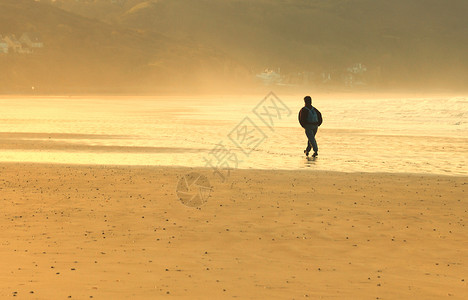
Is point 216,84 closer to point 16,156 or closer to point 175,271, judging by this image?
point 16,156

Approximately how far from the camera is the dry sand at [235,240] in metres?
8.04

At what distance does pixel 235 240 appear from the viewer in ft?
34.0

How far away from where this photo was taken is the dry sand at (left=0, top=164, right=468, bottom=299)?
8.04 metres

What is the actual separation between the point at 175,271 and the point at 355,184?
322 inches

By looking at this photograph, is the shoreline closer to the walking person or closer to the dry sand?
the dry sand

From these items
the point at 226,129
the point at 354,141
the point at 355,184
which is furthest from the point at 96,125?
the point at 355,184

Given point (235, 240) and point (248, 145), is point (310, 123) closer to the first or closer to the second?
point (248, 145)
